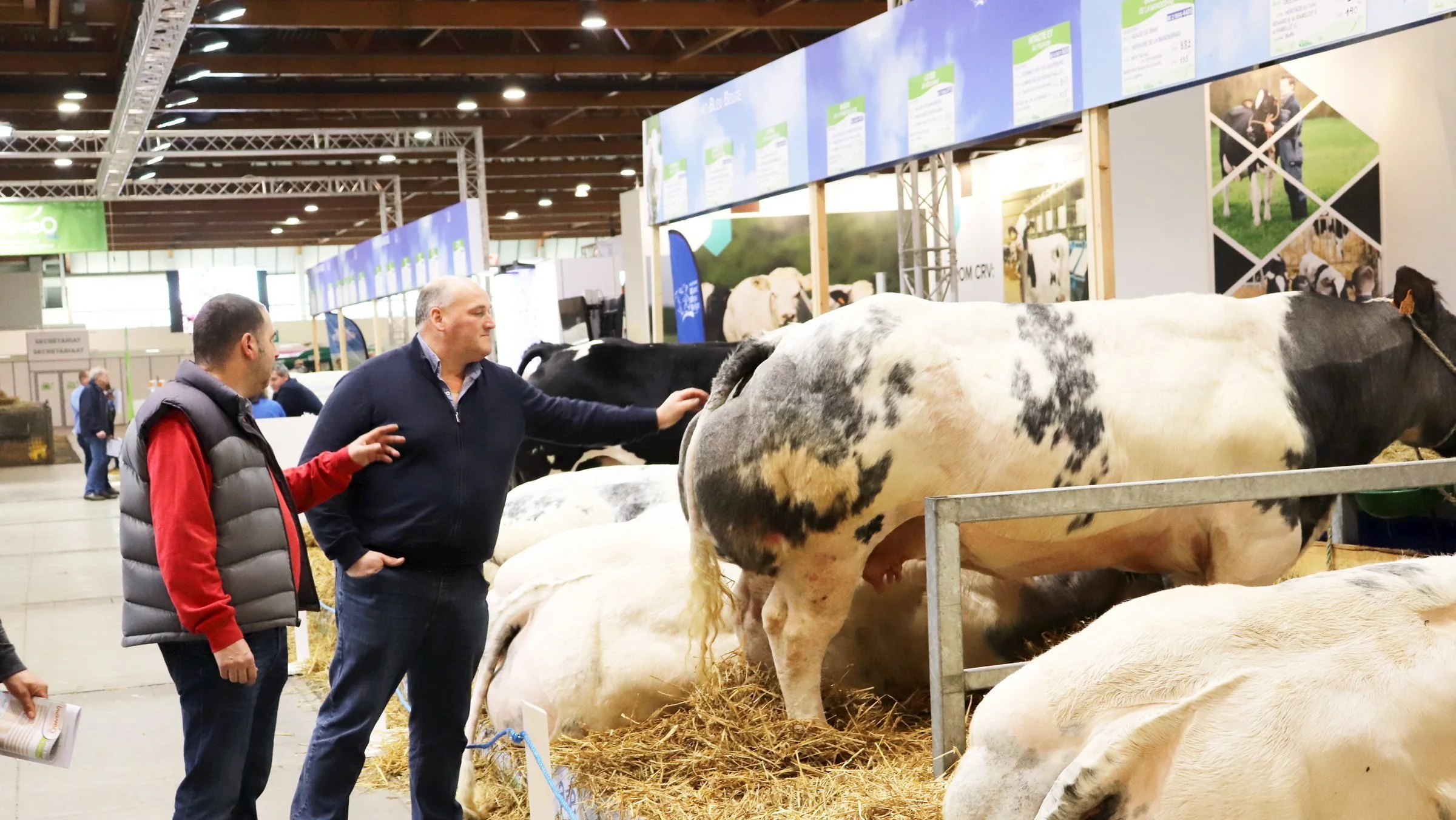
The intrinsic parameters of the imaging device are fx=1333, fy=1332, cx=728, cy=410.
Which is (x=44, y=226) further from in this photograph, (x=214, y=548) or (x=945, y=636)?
(x=945, y=636)

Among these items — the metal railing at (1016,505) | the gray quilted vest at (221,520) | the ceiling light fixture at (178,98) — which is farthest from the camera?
the ceiling light fixture at (178,98)

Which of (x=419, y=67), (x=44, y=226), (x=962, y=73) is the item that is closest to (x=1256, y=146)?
(x=962, y=73)

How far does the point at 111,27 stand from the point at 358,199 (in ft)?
52.2

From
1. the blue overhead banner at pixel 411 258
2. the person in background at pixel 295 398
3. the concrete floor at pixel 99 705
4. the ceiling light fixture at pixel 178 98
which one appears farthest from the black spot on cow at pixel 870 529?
the ceiling light fixture at pixel 178 98

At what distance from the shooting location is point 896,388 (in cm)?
311

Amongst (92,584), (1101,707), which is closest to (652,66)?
(92,584)

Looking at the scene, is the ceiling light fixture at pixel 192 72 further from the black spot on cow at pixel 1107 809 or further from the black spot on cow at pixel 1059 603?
the black spot on cow at pixel 1107 809

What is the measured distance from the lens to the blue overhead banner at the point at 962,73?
4160mm

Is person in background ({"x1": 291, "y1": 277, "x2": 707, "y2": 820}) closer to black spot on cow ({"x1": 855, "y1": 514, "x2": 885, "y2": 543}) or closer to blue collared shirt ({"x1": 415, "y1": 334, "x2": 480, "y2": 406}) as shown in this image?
blue collared shirt ({"x1": 415, "y1": 334, "x2": 480, "y2": 406})

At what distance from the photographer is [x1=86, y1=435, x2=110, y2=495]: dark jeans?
1714 cm

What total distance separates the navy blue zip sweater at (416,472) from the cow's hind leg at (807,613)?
82cm

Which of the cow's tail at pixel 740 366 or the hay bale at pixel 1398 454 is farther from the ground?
the cow's tail at pixel 740 366

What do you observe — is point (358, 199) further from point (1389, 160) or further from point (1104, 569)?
point (1104, 569)

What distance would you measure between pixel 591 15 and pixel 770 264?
3251 mm
